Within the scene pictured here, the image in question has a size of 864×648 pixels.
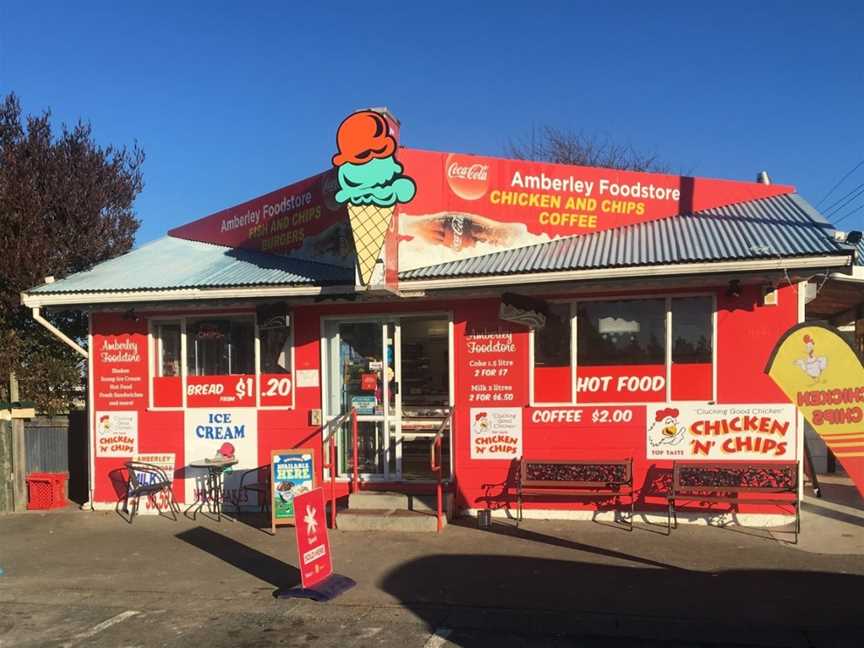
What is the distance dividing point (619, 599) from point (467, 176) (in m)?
5.60

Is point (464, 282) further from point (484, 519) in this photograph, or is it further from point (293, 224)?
point (293, 224)

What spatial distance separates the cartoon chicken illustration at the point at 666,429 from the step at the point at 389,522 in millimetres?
2807

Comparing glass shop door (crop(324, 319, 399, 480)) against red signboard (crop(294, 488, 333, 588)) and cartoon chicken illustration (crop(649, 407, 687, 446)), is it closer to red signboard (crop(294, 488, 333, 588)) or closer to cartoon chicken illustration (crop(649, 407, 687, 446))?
→ red signboard (crop(294, 488, 333, 588))

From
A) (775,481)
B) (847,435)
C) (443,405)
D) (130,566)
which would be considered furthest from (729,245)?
(130,566)

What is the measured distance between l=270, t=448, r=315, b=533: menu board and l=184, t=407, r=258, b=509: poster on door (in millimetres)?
1123

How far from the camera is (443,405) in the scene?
398 inches

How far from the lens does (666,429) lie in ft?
28.8

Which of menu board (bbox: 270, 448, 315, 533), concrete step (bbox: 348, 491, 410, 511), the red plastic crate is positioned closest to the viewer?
menu board (bbox: 270, 448, 315, 533)

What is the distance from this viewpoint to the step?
8.70 m

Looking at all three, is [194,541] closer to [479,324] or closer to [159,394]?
[159,394]

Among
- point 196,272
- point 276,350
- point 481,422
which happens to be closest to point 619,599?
point 481,422

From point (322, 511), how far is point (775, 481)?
206 inches

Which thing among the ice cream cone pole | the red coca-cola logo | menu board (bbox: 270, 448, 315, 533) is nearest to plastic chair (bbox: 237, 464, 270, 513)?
menu board (bbox: 270, 448, 315, 533)

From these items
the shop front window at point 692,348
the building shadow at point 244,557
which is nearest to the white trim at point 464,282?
the shop front window at point 692,348
